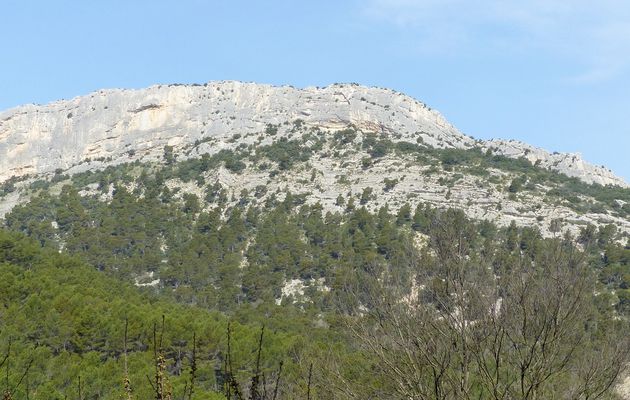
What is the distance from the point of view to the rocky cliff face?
103 meters

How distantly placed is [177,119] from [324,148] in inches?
1347

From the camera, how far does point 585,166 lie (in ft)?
303

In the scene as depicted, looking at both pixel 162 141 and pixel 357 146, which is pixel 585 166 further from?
pixel 162 141

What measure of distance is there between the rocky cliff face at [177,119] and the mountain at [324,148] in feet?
0.72

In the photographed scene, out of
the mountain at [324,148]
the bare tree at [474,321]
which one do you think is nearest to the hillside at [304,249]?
the bare tree at [474,321]

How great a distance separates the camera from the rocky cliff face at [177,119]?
103 meters

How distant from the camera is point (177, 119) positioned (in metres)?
109

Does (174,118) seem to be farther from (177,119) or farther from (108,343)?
(108,343)

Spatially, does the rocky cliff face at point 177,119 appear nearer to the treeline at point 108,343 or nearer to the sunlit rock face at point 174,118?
the sunlit rock face at point 174,118

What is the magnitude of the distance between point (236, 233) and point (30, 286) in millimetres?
31996

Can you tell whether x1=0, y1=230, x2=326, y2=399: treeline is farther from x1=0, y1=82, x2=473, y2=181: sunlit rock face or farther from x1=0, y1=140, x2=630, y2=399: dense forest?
x1=0, y1=82, x2=473, y2=181: sunlit rock face

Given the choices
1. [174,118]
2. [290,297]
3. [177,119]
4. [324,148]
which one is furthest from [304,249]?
[174,118]

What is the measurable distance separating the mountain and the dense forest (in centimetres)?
234

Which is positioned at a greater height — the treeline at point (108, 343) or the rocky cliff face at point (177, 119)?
the rocky cliff face at point (177, 119)
